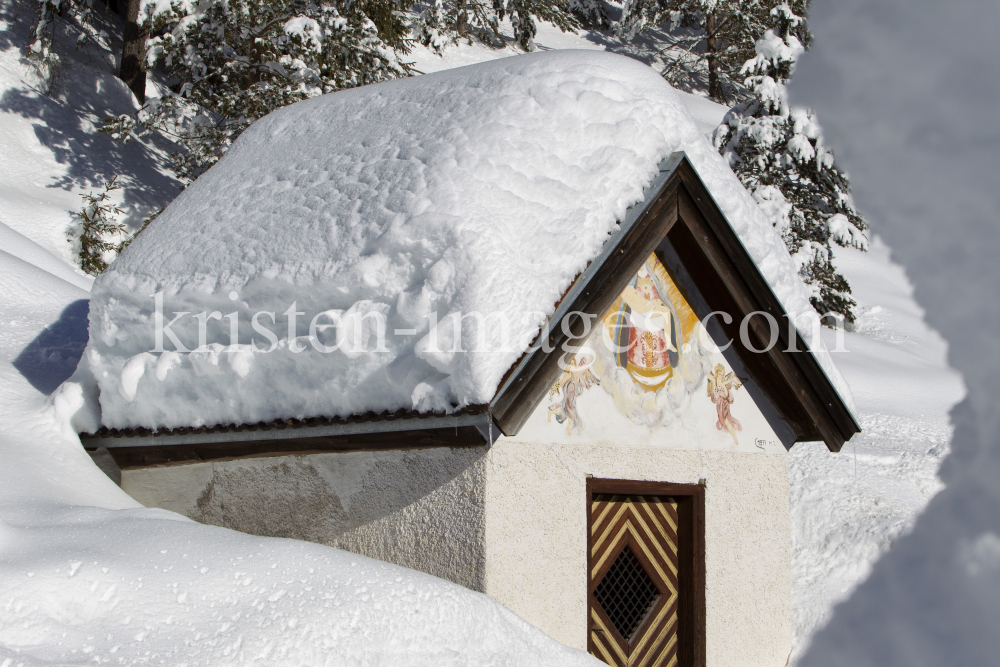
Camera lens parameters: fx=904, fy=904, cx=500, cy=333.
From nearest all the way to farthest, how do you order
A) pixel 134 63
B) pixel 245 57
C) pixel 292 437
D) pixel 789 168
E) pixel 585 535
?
1. pixel 292 437
2. pixel 585 535
3. pixel 245 57
4. pixel 789 168
5. pixel 134 63

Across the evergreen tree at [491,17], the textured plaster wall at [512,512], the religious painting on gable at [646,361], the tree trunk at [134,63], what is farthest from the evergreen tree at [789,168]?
the religious painting on gable at [646,361]

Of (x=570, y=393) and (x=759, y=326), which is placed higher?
(x=759, y=326)

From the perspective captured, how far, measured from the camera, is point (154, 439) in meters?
6.24

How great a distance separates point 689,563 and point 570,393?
5.55 ft

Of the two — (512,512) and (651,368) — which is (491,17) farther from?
(512,512)

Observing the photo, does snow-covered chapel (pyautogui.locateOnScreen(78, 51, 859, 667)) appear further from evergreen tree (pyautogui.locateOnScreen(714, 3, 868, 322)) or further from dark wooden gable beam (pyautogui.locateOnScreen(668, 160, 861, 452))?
evergreen tree (pyautogui.locateOnScreen(714, 3, 868, 322))

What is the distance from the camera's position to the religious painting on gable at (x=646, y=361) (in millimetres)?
5898

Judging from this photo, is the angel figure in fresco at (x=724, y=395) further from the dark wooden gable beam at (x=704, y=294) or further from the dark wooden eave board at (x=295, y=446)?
the dark wooden eave board at (x=295, y=446)

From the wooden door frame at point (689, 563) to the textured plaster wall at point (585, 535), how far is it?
6 cm

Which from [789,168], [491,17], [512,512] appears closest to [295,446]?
[512,512]

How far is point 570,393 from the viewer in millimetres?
5848

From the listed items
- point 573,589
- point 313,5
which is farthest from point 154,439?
point 313,5

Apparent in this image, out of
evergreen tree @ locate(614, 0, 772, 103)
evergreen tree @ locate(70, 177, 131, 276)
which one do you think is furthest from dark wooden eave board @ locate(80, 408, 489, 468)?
evergreen tree @ locate(614, 0, 772, 103)

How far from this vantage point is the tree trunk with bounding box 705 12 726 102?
33906 millimetres
